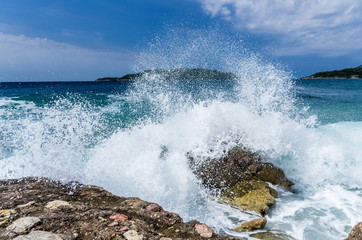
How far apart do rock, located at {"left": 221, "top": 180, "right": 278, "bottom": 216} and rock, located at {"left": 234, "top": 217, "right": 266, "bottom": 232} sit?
23.2 inches

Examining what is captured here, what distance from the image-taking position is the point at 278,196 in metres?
→ 5.19

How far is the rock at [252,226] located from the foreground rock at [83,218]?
4.88 ft

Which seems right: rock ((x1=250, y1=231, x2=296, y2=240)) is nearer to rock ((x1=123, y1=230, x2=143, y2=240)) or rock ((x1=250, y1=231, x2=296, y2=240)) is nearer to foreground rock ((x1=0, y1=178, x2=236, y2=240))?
foreground rock ((x1=0, y1=178, x2=236, y2=240))

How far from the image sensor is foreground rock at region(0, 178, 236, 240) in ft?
7.43

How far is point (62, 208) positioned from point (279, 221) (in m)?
3.48

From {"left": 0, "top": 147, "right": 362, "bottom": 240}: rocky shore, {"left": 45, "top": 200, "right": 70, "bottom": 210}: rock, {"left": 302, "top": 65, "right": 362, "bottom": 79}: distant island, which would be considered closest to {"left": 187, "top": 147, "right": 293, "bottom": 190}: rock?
{"left": 0, "top": 147, "right": 362, "bottom": 240}: rocky shore

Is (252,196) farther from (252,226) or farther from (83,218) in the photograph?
(83,218)

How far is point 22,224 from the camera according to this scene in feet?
7.75

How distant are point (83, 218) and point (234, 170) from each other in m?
3.78

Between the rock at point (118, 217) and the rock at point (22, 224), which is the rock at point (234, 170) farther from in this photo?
the rock at point (22, 224)

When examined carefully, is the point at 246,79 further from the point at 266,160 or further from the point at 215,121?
the point at 266,160

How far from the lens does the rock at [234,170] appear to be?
17.7 ft

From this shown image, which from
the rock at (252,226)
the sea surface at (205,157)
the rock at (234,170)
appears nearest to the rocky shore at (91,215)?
the rock at (252,226)

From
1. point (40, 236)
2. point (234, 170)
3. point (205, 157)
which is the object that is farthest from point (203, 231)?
point (205, 157)
